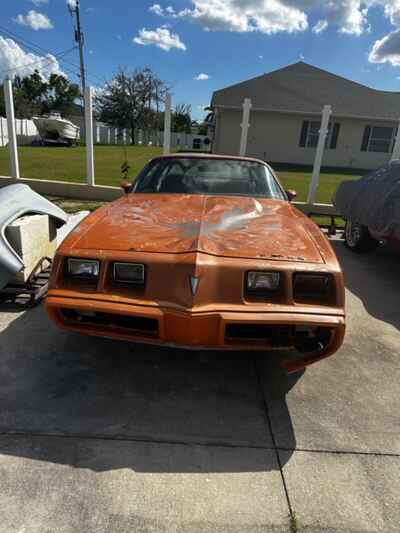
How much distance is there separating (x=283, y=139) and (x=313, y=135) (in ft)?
5.24

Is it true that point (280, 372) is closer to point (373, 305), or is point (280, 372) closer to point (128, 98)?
point (373, 305)

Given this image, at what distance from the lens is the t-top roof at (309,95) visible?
18772mm

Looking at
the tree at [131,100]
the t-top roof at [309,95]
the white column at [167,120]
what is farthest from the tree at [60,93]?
the white column at [167,120]

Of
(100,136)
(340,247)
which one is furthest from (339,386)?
(100,136)

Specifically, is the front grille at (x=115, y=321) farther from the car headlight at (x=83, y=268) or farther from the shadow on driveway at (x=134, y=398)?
the shadow on driveway at (x=134, y=398)

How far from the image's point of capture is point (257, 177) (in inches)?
153

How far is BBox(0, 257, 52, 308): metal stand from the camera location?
3.55 metres

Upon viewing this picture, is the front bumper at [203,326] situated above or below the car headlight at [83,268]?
below

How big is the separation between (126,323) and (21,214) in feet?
7.09

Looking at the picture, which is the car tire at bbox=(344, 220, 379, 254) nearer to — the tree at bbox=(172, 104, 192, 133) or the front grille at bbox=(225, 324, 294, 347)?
the front grille at bbox=(225, 324, 294, 347)

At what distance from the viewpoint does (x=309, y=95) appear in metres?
19.6

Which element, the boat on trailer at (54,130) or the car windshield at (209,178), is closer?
the car windshield at (209,178)

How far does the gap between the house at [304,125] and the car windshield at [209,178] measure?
1599 cm

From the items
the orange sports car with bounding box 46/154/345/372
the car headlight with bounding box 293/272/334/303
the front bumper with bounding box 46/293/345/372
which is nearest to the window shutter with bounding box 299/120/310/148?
the orange sports car with bounding box 46/154/345/372
